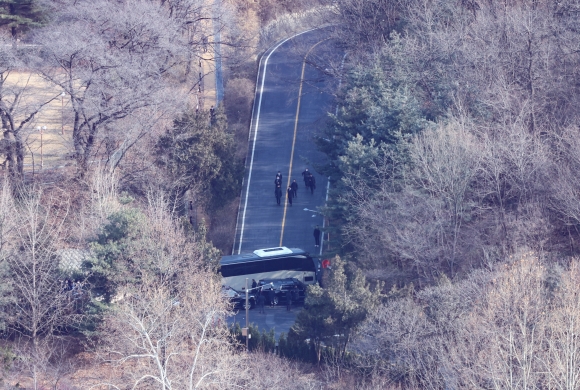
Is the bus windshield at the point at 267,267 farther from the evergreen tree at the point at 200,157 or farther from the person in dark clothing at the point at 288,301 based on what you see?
the evergreen tree at the point at 200,157

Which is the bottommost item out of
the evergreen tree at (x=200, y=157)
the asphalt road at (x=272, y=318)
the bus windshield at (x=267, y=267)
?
the asphalt road at (x=272, y=318)

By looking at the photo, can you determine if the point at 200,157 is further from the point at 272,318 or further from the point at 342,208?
the point at 272,318

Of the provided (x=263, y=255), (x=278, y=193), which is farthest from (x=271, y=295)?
(x=278, y=193)

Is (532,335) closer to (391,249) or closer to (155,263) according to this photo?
(391,249)

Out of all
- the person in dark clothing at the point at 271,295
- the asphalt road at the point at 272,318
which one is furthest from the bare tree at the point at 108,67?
the asphalt road at the point at 272,318

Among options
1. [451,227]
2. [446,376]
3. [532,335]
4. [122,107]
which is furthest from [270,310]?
[532,335]

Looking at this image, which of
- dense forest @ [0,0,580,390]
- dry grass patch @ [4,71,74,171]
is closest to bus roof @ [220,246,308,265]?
dense forest @ [0,0,580,390]
